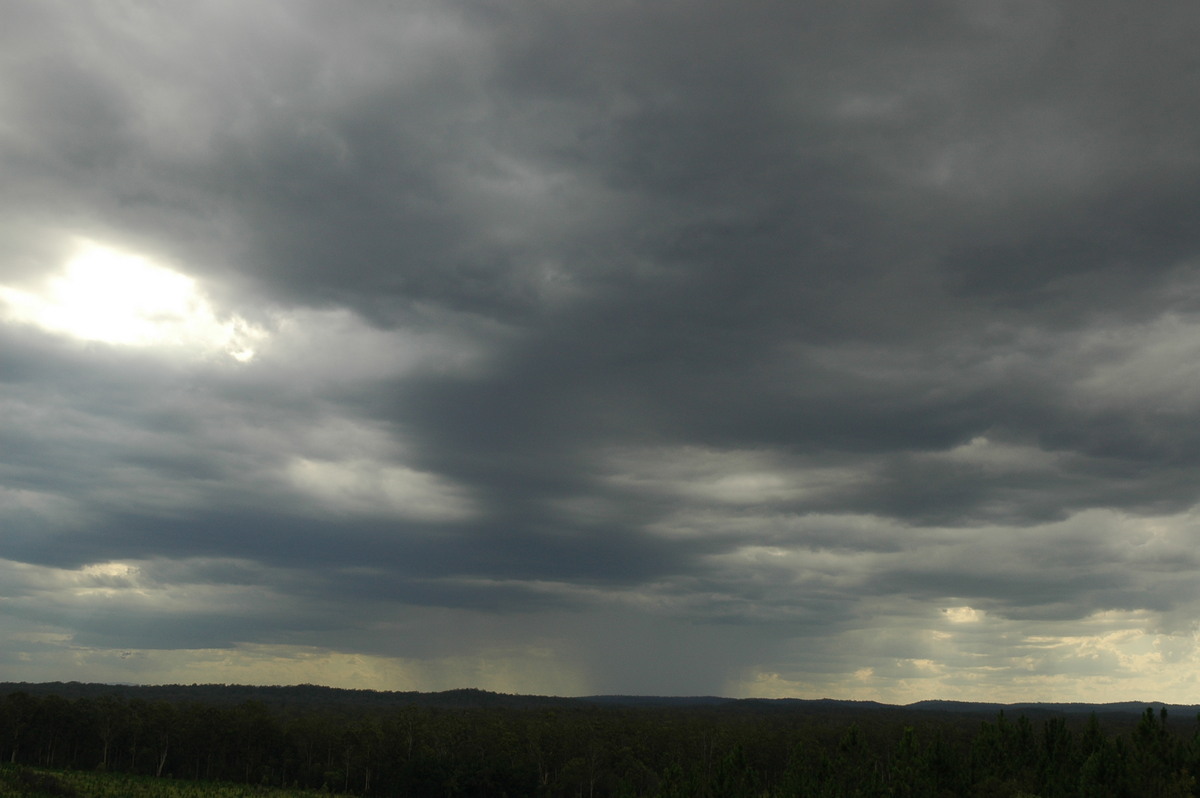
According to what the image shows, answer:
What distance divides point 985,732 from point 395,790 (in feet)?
392

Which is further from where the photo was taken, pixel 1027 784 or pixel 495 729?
pixel 495 729

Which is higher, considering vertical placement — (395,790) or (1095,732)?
(1095,732)

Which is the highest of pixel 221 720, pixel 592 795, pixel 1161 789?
pixel 1161 789

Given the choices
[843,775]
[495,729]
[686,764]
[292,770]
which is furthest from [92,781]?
[843,775]

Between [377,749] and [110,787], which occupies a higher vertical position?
[377,749]

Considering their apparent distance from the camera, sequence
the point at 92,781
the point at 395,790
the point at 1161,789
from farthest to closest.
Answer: the point at 395,790
the point at 92,781
the point at 1161,789

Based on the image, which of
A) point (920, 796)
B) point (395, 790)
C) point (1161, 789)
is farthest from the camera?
point (395, 790)

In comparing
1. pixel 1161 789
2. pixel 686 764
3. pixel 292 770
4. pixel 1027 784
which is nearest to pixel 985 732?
pixel 1027 784

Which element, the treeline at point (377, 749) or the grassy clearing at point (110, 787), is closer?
the grassy clearing at point (110, 787)

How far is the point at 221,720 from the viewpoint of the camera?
181250 millimetres

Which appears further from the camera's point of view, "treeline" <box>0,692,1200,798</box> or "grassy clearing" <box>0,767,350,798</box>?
"treeline" <box>0,692,1200,798</box>

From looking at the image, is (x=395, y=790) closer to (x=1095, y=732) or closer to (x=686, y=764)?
(x=686, y=764)

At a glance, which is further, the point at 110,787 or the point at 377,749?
the point at 377,749

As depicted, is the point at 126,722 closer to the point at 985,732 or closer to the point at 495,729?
the point at 495,729
